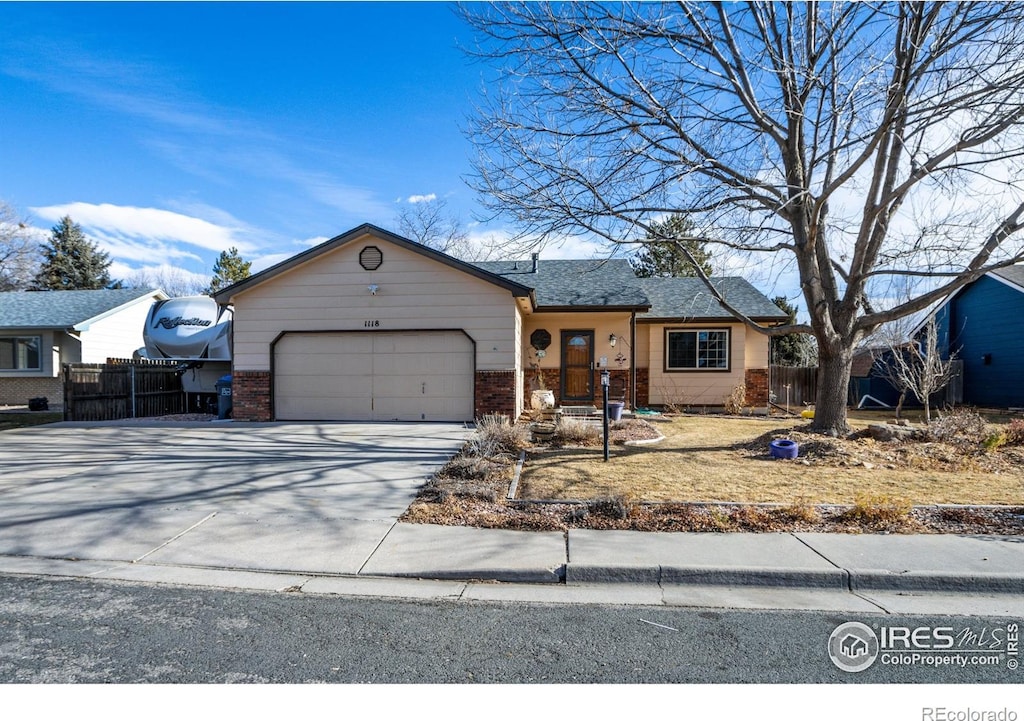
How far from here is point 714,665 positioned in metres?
3.18

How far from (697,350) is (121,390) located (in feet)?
55.3

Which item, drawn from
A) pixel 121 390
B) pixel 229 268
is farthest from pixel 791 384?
pixel 229 268

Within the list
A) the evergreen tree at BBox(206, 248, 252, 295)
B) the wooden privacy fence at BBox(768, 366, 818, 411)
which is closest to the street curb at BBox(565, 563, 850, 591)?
the wooden privacy fence at BBox(768, 366, 818, 411)

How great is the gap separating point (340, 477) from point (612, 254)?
6.07 m

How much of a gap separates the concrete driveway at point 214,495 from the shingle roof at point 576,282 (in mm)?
6811

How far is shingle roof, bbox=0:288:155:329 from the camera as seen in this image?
19.7 metres

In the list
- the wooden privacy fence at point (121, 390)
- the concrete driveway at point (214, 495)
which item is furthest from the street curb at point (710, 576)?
the wooden privacy fence at point (121, 390)

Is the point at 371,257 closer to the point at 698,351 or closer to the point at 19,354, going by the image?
the point at 698,351

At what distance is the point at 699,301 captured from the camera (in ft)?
58.5

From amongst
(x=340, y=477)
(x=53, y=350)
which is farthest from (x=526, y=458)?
(x=53, y=350)

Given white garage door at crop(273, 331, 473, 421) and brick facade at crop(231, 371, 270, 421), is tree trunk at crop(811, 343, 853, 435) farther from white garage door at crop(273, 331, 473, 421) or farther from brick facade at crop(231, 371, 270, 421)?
brick facade at crop(231, 371, 270, 421)

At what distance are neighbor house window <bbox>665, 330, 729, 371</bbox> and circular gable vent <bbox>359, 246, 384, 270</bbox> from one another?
30.8ft

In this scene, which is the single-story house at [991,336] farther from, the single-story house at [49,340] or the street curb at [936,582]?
the single-story house at [49,340]

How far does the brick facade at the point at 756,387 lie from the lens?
57.5 ft
